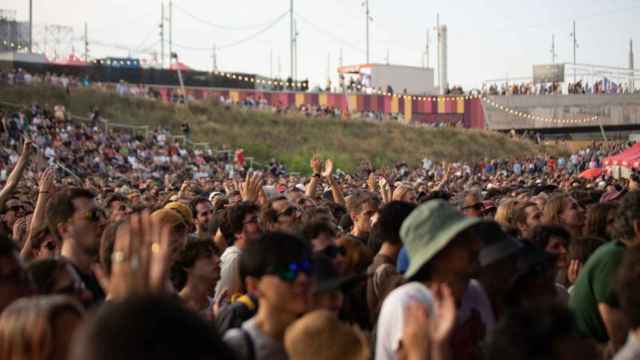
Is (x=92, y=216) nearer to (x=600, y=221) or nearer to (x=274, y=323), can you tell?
(x=274, y=323)

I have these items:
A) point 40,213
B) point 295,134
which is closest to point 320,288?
point 40,213

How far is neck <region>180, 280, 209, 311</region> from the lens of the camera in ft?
19.2

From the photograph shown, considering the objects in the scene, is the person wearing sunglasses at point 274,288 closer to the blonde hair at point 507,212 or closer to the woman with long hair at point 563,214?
the woman with long hair at point 563,214

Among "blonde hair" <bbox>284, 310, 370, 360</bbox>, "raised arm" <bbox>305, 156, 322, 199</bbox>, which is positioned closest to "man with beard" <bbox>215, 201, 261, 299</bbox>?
"blonde hair" <bbox>284, 310, 370, 360</bbox>

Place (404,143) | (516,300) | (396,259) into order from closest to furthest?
1. (516,300)
2. (396,259)
3. (404,143)

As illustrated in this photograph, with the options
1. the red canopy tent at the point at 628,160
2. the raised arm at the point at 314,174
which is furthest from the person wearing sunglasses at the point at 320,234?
the red canopy tent at the point at 628,160

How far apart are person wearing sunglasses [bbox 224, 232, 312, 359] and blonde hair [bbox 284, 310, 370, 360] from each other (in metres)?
0.29

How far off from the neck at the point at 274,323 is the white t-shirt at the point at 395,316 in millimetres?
393

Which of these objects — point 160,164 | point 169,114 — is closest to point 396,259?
point 160,164

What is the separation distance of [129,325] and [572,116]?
6936 centimetres

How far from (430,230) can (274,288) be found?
31.5 inches

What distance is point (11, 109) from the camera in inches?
1602

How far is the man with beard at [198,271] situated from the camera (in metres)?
5.89

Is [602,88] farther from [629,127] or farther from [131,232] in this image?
[131,232]
